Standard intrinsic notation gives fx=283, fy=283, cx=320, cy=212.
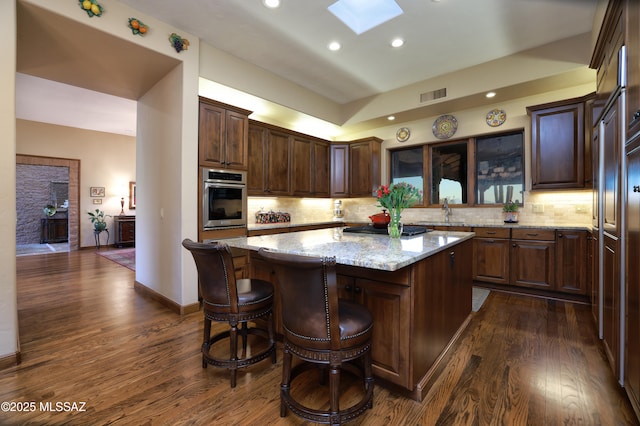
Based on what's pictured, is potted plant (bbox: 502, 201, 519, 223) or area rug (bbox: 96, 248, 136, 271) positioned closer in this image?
potted plant (bbox: 502, 201, 519, 223)

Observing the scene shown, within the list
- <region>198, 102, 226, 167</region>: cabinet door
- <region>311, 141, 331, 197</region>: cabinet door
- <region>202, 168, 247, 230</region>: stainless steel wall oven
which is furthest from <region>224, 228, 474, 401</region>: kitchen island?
<region>311, 141, 331, 197</region>: cabinet door

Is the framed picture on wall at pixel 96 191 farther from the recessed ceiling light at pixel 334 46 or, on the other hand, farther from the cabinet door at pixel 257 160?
the recessed ceiling light at pixel 334 46

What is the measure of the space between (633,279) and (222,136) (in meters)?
3.81

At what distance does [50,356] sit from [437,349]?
300cm

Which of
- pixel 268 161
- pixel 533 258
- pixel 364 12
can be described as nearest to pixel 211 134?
pixel 268 161

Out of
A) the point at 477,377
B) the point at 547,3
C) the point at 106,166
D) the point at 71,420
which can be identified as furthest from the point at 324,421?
the point at 106,166

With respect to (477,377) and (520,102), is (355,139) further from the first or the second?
(477,377)

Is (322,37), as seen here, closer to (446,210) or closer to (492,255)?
(446,210)

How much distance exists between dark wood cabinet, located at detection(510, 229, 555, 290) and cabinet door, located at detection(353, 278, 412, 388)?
122 inches

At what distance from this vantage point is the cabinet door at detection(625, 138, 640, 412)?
1466 millimetres

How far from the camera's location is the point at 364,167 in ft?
18.5

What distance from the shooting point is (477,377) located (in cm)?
196

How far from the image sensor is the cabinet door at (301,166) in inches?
198

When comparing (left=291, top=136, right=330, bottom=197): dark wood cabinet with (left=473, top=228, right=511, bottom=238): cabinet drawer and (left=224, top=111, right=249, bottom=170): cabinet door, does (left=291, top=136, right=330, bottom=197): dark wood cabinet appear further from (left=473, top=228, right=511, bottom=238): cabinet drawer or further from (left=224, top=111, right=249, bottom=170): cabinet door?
(left=473, top=228, right=511, bottom=238): cabinet drawer
